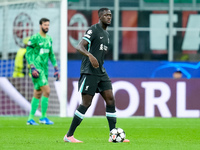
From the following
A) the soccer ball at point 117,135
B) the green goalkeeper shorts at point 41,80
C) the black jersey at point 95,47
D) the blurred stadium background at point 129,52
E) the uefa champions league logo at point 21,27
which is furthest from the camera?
the uefa champions league logo at point 21,27

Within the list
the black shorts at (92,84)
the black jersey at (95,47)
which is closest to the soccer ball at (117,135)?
the black shorts at (92,84)

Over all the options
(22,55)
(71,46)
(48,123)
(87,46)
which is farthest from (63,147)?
(71,46)

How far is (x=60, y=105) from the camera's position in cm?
1507

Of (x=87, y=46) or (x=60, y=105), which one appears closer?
(x=87, y=46)

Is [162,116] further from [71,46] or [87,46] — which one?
[87,46]

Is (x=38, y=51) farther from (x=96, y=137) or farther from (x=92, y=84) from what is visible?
(x=92, y=84)

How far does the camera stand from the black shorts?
8312 millimetres

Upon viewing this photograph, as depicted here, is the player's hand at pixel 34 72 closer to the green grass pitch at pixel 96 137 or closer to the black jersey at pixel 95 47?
the green grass pitch at pixel 96 137

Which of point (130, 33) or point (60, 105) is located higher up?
point (130, 33)

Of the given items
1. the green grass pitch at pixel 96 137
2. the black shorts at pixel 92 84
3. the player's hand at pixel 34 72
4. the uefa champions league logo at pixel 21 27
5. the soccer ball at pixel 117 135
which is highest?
the uefa champions league logo at pixel 21 27

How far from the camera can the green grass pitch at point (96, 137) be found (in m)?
7.70

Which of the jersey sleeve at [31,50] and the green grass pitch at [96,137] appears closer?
the green grass pitch at [96,137]

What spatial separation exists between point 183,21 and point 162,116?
5.00 metres

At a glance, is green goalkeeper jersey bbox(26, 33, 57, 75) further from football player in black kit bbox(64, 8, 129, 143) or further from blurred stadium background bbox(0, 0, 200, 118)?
football player in black kit bbox(64, 8, 129, 143)
